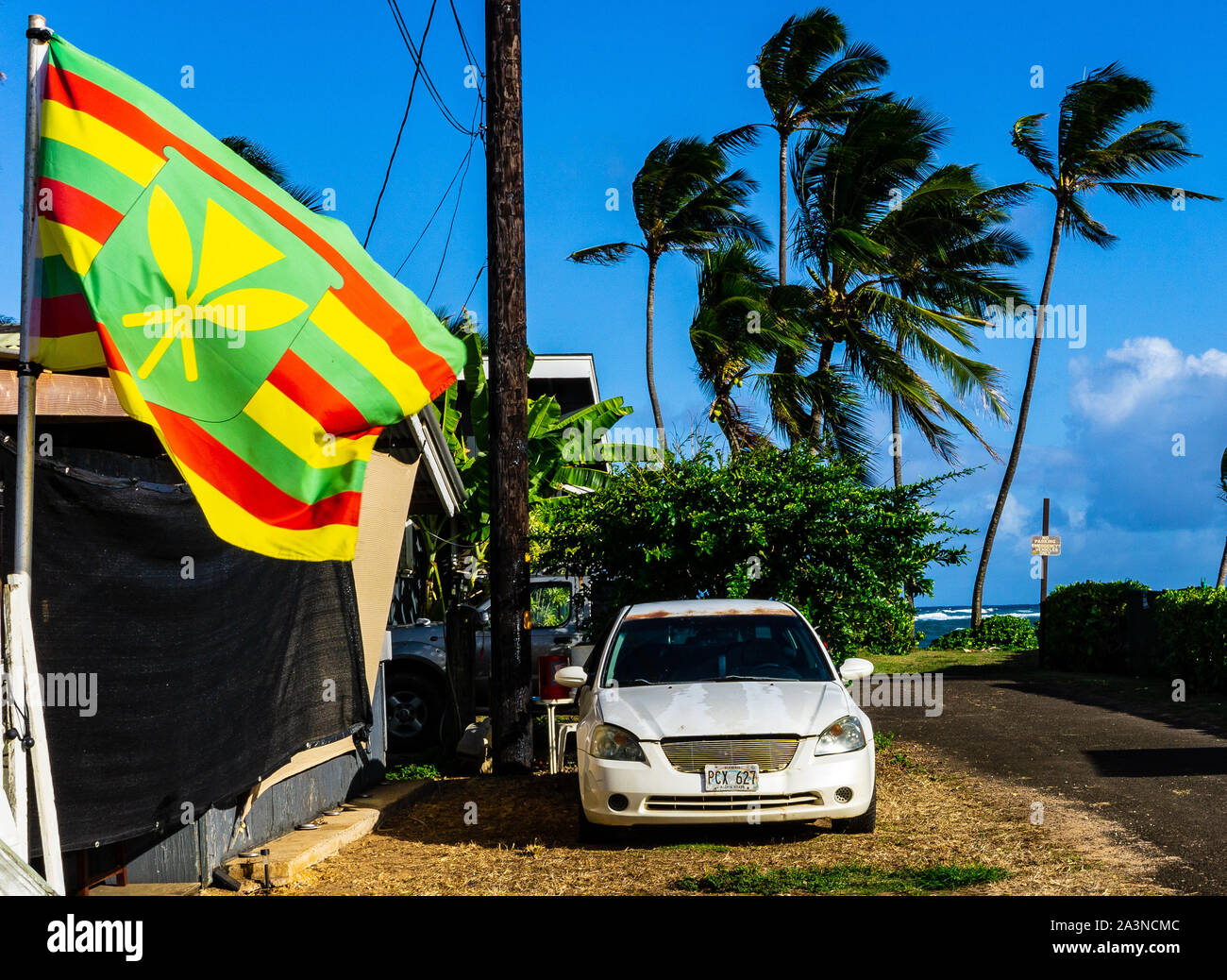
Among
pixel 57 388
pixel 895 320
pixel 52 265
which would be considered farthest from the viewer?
pixel 895 320

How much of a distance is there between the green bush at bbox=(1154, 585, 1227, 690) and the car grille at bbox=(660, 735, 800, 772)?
11.0m

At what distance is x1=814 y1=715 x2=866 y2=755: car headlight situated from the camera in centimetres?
773

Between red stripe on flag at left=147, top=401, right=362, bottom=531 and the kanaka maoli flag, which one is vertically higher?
the kanaka maoli flag

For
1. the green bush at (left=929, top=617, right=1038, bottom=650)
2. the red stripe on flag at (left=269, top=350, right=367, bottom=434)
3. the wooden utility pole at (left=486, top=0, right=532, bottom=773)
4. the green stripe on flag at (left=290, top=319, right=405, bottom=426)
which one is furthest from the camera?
the green bush at (left=929, top=617, right=1038, bottom=650)

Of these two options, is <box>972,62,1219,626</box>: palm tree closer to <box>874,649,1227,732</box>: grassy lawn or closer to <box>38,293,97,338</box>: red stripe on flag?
<box>874,649,1227,732</box>: grassy lawn

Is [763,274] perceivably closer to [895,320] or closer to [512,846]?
[895,320]

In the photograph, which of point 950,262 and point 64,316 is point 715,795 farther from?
point 950,262

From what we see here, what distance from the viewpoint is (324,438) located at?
4.95 m

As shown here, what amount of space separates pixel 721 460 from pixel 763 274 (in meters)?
16.9

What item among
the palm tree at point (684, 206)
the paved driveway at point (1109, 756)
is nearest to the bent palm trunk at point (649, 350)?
the palm tree at point (684, 206)

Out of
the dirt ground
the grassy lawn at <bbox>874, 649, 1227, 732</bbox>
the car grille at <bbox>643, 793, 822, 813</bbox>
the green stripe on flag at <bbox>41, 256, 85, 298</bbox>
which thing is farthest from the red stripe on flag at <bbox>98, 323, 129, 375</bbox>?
the grassy lawn at <bbox>874, 649, 1227, 732</bbox>

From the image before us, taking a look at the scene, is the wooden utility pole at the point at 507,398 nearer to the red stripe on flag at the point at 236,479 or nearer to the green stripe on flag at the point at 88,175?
the red stripe on flag at the point at 236,479

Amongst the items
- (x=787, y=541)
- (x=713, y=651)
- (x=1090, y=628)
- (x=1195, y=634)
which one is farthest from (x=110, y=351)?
(x=1090, y=628)

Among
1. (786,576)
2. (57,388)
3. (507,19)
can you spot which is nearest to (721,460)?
(786,576)
